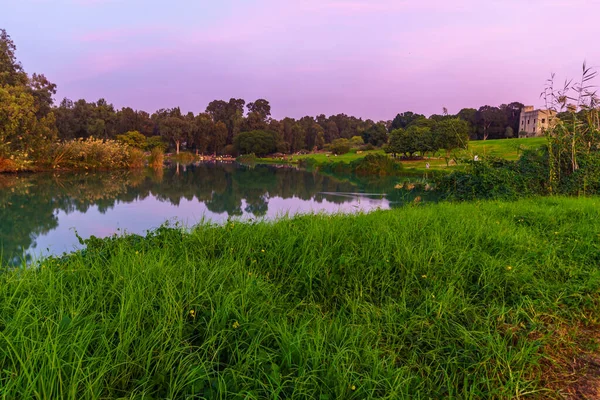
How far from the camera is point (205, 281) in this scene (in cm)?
279

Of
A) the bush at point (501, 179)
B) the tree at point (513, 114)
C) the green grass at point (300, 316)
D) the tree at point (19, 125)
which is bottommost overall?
the green grass at point (300, 316)

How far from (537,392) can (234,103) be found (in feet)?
268

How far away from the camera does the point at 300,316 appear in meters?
2.75

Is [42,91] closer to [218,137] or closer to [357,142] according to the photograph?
[218,137]

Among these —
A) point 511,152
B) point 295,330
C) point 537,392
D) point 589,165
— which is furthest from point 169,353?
point 511,152

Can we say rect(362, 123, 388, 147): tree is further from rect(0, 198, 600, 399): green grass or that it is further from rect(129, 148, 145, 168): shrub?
rect(0, 198, 600, 399): green grass

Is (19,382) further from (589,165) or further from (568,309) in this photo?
(589,165)

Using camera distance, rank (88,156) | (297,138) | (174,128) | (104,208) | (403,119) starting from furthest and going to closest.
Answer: (403,119)
(297,138)
(174,128)
(88,156)
(104,208)

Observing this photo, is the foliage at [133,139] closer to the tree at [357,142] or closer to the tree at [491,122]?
the tree at [357,142]

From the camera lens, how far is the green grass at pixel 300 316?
180 centimetres

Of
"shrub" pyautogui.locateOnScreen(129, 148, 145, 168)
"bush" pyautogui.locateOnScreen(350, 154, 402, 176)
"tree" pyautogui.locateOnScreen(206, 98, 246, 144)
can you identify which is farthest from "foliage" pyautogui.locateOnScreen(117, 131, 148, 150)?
A: "bush" pyautogui.locateOnScreen(350, 154, 402, 176)

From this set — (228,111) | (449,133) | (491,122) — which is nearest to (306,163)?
(449,133)

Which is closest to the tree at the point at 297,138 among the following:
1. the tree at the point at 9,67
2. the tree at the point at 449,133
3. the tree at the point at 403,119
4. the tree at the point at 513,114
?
the tree at the point at 403,119

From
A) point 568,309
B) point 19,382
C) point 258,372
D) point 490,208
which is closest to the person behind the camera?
point 19,382
